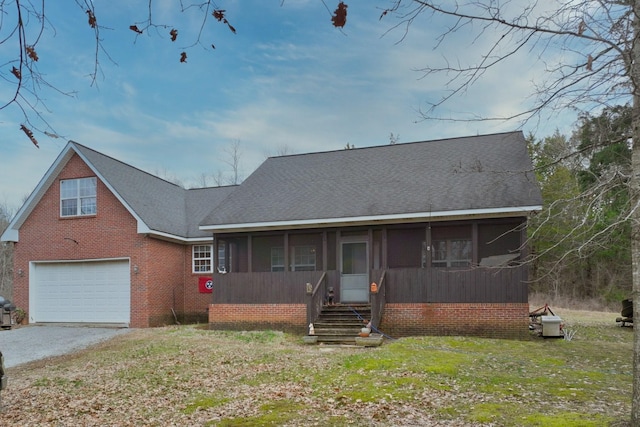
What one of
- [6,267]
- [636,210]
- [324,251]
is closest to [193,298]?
[324,251]

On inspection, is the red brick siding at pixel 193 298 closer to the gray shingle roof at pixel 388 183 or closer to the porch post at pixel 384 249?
the gray shingle roof at pixel 388 183

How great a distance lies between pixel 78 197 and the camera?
18.9 metres

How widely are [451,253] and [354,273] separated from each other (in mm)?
3090

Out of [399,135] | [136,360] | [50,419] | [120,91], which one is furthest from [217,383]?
[399,135]

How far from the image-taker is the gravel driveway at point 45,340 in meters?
13.1

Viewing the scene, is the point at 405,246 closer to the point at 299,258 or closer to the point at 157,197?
the point at 299,258

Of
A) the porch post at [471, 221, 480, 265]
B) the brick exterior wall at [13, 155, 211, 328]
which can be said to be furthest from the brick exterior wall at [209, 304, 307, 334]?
the porch post at [471, 221, 480, 265]

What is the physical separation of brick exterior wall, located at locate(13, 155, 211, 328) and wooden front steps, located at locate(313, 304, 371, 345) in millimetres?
6785

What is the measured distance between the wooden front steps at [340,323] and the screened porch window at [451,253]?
2.60 metres

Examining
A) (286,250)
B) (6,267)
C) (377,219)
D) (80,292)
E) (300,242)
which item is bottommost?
(80,292)

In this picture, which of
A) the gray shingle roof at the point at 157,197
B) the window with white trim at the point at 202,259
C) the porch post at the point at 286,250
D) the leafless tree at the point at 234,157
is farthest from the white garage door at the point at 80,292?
the leafless tree at the point at 234,157

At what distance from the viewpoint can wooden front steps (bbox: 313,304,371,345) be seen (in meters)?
13.5

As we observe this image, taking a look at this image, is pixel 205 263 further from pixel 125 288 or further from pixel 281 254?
pixel 281 254

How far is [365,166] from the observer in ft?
Result: 60.8
